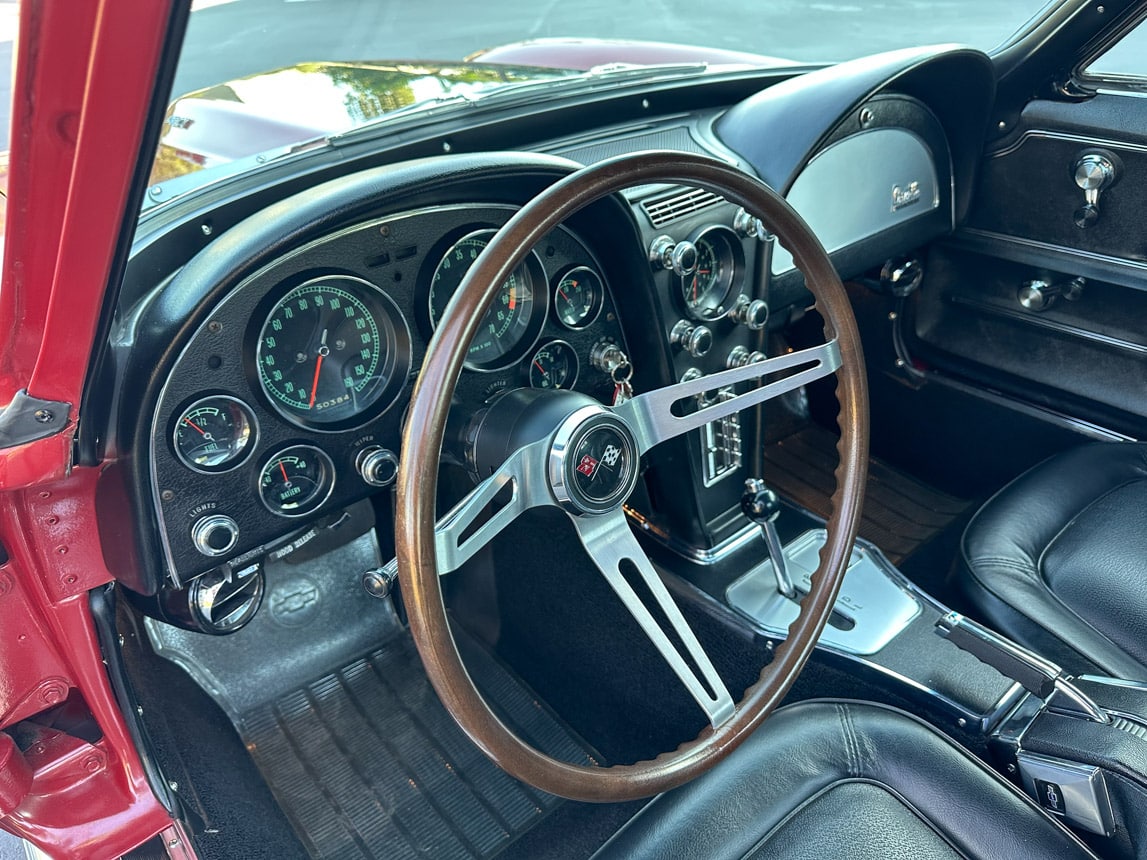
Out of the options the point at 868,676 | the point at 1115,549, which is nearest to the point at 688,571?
the point at 868,676

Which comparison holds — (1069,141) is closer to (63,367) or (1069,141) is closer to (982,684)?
(982,684)

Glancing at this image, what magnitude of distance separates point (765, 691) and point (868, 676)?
1.34 ft

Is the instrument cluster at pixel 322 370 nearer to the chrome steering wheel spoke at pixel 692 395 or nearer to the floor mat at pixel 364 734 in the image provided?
the chrome steering wheel spoke at pixel 692 395

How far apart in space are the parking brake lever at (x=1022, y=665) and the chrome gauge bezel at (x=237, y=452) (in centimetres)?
115

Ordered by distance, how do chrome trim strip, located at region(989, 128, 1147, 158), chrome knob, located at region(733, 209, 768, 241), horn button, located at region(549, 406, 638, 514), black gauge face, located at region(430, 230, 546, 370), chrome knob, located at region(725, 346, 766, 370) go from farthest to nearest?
1. chrome trim strip, located at region(989, 128, 1147, 158)
2. chrome knob, located at region(725, 346, 766, 370)
3. chrome knob, located at region(733, 209, 768, 241)
4. black gauge face, located at region(430, 230, 546, 370)
5. horn button, located at region(549, 406, 638, 514)

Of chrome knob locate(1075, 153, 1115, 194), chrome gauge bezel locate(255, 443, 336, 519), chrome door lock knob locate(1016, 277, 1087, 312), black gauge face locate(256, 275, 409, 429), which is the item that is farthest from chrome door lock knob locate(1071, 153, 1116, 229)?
chrome gauge bezel locate(255, 443, 336, 519)

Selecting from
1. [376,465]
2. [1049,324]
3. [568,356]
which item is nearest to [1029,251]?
[1049,324]

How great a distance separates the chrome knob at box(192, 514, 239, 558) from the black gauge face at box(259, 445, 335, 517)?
0.23ft

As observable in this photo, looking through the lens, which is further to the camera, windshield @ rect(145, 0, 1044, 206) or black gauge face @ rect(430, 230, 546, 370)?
windshield @ rect(145, 0, 1044, 206)

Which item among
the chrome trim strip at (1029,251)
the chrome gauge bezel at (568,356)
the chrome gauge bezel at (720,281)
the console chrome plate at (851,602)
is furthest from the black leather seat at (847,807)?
the chrome trim strip at (1029,251)

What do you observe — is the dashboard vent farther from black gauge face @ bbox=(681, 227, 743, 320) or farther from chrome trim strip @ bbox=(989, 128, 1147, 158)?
chrome trim strip @ bbox=(989, 128, 1147, 158)

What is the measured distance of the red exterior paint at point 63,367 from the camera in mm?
682

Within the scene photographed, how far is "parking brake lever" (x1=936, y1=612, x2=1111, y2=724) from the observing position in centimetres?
139

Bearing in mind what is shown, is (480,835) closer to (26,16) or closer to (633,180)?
(633,180)
